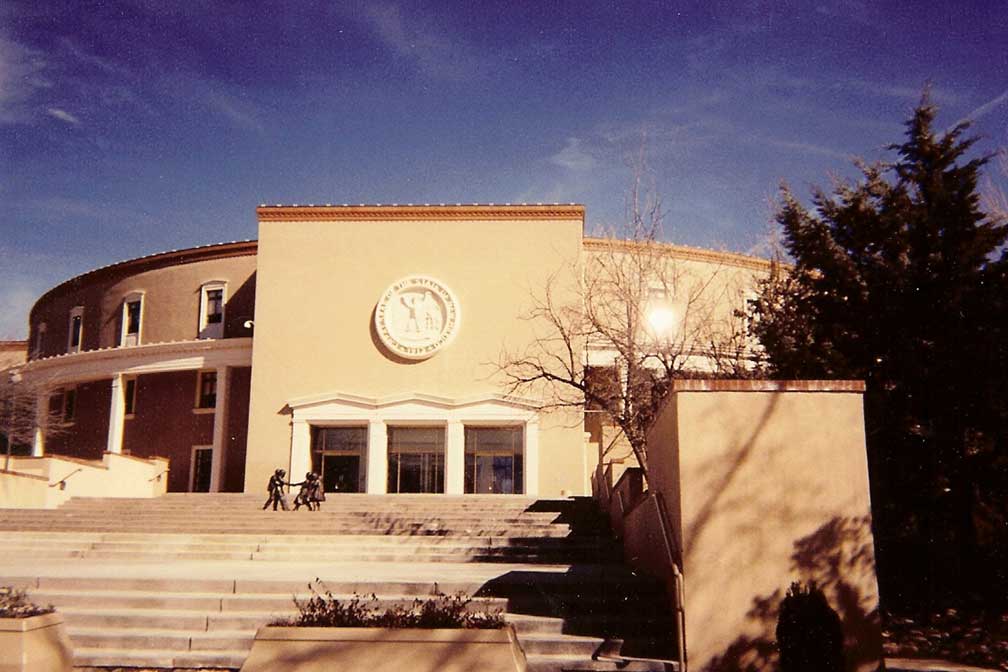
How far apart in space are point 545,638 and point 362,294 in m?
22.7

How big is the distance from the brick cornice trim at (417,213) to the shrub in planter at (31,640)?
24024 millimetres

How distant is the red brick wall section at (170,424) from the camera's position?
35031mm

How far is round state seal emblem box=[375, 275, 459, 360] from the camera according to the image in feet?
96.0

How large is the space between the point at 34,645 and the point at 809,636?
248 inches

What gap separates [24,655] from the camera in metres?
6.59

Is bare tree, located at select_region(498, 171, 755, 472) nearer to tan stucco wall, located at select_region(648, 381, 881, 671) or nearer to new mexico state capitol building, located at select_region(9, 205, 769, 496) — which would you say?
new mexico state capitol building, located at select_region(9, 205, 769, 496)

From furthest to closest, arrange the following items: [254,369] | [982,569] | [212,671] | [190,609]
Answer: [254,369] < [982,569] < [190,609] < [212,671]

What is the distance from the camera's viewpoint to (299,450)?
28812 mm

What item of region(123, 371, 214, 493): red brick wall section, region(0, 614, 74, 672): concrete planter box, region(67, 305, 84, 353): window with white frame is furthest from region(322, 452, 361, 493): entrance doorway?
region(0, 614, 74, 672): concrete planter box

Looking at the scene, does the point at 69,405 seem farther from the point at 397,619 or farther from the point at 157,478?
the point at 397,619

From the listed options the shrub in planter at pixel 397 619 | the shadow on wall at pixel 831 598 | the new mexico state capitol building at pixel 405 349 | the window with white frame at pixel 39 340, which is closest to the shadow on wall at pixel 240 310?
the new mexico state capitol building at pixel 405 349

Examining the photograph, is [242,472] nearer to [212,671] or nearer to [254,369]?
[254,369]

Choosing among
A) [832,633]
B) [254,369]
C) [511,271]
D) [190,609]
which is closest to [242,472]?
[254,369]

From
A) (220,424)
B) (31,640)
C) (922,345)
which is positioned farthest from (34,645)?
(220,424)
